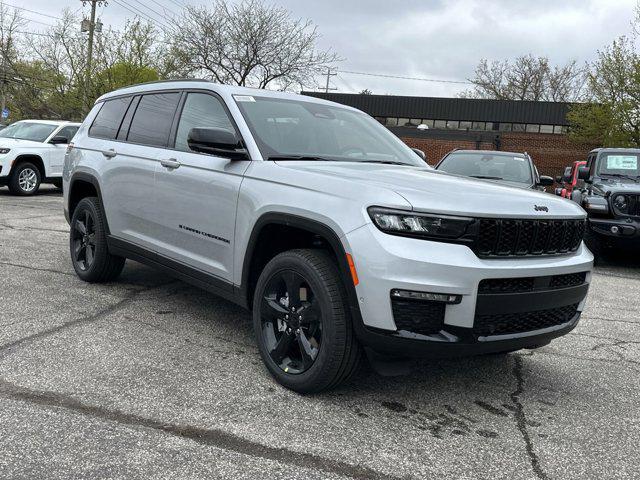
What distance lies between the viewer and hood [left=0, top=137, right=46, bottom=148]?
13.2 m

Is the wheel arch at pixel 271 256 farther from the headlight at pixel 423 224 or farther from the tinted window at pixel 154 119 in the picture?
the tinted window at pixel 154 119

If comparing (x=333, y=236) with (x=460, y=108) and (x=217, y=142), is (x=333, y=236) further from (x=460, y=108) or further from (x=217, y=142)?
(x=460, y=108)

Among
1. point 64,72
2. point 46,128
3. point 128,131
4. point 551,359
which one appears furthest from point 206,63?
point 551,359

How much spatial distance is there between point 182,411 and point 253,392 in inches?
17.4

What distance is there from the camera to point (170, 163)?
4.42m

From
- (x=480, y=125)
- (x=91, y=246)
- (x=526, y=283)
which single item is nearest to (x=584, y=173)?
(x=526, y=283)

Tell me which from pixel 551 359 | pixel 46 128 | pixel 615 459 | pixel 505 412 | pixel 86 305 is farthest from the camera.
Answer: pixel 46 128

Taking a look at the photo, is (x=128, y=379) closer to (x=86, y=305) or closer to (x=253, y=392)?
(x=253, y=392)

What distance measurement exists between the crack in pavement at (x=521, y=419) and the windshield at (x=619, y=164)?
657 cm

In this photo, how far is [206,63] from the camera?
32625 millimetres

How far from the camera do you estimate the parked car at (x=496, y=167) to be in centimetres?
961

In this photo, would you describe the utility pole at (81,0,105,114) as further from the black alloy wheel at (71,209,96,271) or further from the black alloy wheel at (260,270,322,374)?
the black alloy wheel at (260,270,322,374)

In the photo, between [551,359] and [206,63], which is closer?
[551,359]

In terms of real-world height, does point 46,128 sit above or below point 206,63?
below
